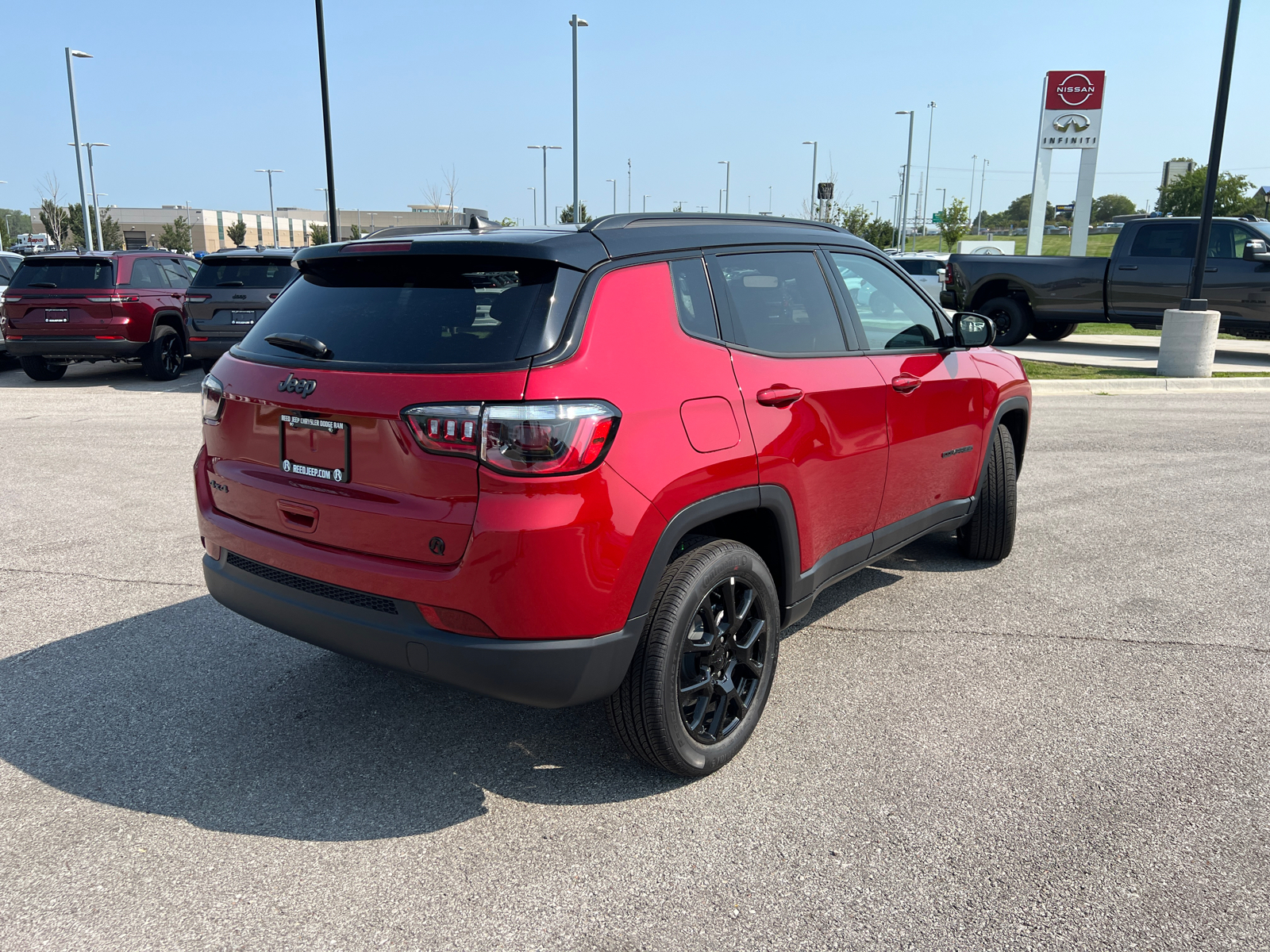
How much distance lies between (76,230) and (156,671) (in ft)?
219

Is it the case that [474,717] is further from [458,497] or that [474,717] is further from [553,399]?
[553,399]

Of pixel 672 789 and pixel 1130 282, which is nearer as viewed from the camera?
pixel 672 789

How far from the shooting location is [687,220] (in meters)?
3.59

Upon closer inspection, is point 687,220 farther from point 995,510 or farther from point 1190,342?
point 1190,342

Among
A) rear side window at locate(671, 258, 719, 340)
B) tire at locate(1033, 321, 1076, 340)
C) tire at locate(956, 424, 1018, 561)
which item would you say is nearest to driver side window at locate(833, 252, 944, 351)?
tire at locate(956, 424, 1018, 561)

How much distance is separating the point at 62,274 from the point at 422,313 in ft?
41.1

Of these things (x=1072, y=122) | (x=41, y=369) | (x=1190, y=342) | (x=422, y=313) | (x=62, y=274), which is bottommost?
(x=41, y=369)

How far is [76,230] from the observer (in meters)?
60.3

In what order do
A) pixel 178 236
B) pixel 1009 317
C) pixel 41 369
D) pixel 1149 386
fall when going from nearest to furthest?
1. pixel 1149 386
2. pixel 41 369
3. pixel 1009 317
4. pixel 178 236

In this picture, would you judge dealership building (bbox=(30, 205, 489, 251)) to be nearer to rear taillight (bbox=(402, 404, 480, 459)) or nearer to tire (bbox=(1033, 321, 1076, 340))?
tire (bbox=(1033, 321, 1076, 340))

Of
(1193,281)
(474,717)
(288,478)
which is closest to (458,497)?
(288,478)

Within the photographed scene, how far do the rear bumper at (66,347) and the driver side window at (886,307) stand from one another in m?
11.9

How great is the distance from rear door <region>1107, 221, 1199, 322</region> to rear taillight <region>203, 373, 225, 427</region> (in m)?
16.2

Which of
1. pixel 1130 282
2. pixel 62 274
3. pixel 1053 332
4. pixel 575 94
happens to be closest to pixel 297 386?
pixel 62 274
